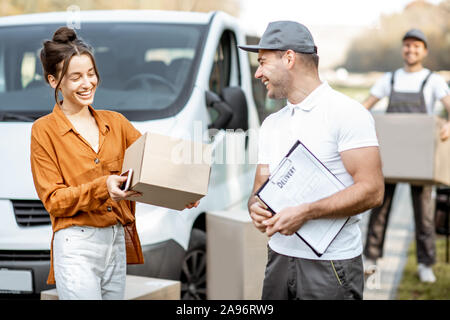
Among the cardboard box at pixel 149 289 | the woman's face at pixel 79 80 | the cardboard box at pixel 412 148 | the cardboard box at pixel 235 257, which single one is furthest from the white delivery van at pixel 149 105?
the woman's face at pixel 79 80

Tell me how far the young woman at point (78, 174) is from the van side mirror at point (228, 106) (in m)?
1.79

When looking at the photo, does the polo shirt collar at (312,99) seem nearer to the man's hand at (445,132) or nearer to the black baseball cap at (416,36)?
the man's hand at (445,132)

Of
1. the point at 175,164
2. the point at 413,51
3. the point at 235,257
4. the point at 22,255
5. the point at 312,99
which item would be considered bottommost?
the point at 235,257

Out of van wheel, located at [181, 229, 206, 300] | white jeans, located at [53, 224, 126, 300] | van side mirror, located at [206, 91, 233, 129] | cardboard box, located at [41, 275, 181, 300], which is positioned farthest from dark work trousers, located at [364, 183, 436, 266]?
white jeans, located at [53, 224, 126, 300]

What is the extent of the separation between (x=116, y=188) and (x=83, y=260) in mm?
348

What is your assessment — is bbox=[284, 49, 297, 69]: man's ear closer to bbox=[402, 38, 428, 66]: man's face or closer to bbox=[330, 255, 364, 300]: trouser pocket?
bbox=[330, 255, 364, 300]: trouser pocket

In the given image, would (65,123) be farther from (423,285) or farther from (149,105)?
(423,285)

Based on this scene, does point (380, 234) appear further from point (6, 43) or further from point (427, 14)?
point (427, 14)

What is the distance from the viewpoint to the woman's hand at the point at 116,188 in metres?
2.56

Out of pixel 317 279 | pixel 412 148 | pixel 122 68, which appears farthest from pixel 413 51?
pixel 317 279

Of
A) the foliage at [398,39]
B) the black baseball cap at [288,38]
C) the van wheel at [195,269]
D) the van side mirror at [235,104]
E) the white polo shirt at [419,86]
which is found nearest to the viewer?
the black baseball cap at [288,38]

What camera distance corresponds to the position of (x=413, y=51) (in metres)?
5.92

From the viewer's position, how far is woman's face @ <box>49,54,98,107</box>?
2.68m

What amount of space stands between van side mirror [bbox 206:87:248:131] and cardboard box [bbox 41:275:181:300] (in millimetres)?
1285
